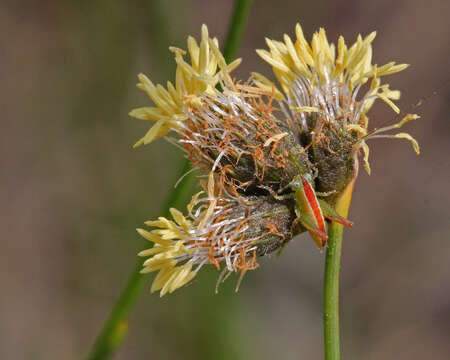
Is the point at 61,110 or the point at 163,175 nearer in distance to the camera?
the point at 163,175

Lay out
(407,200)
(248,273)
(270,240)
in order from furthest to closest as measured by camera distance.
→ (407,200), (248,273), (270,240)

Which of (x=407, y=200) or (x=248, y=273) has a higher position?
(x=407, y=200)

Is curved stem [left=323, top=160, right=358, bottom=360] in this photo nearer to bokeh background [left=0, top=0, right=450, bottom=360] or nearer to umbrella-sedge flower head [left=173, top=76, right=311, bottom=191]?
umbrella-sedge flower head [left=173, top=76, right=311, bottom=191]

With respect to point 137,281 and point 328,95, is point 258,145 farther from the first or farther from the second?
point 137,281

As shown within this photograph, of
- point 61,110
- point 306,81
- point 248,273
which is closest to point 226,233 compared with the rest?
point 306,81

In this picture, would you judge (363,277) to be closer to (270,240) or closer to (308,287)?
(308,287)

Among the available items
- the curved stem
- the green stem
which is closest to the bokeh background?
the green stem

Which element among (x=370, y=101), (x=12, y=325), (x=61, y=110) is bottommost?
(x=12, y=325)

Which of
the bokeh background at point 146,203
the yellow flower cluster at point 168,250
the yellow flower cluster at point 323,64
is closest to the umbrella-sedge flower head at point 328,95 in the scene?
the yellow flower cluster at point 323,64

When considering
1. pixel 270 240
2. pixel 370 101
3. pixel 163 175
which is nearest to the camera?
pixel 270 240

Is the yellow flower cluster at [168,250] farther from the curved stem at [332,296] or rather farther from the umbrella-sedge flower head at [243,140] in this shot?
the curved stem at [332,296]
